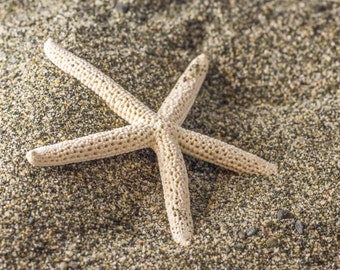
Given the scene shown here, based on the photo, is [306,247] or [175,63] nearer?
[306,247]

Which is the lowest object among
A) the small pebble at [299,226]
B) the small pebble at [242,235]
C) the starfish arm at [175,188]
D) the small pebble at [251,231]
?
the small pebble at [242,235]

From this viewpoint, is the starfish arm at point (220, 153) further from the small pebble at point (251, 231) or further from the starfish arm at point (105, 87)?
the small pebble at point (251, 231)

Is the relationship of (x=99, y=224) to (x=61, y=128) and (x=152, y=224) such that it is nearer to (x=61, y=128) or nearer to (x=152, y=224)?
(x=152, y=224)

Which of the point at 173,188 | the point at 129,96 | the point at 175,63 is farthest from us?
the point at 175,63

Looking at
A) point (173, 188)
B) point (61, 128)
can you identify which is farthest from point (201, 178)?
point (61, 128)

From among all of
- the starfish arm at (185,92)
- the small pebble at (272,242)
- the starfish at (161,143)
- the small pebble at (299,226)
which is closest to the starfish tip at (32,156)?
the starfish at (161,143)

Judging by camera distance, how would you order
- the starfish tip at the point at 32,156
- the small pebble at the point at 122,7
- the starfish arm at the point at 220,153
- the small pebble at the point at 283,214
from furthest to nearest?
the small pebble at the point at 122,7 → the starfish arm at the point at 220,153 → the small pebble at the point at 283,214 → the starfish tip at the point at 32,156

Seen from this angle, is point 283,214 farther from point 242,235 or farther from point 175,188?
point 175,188

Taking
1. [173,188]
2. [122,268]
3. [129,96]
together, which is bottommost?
[122,268]
